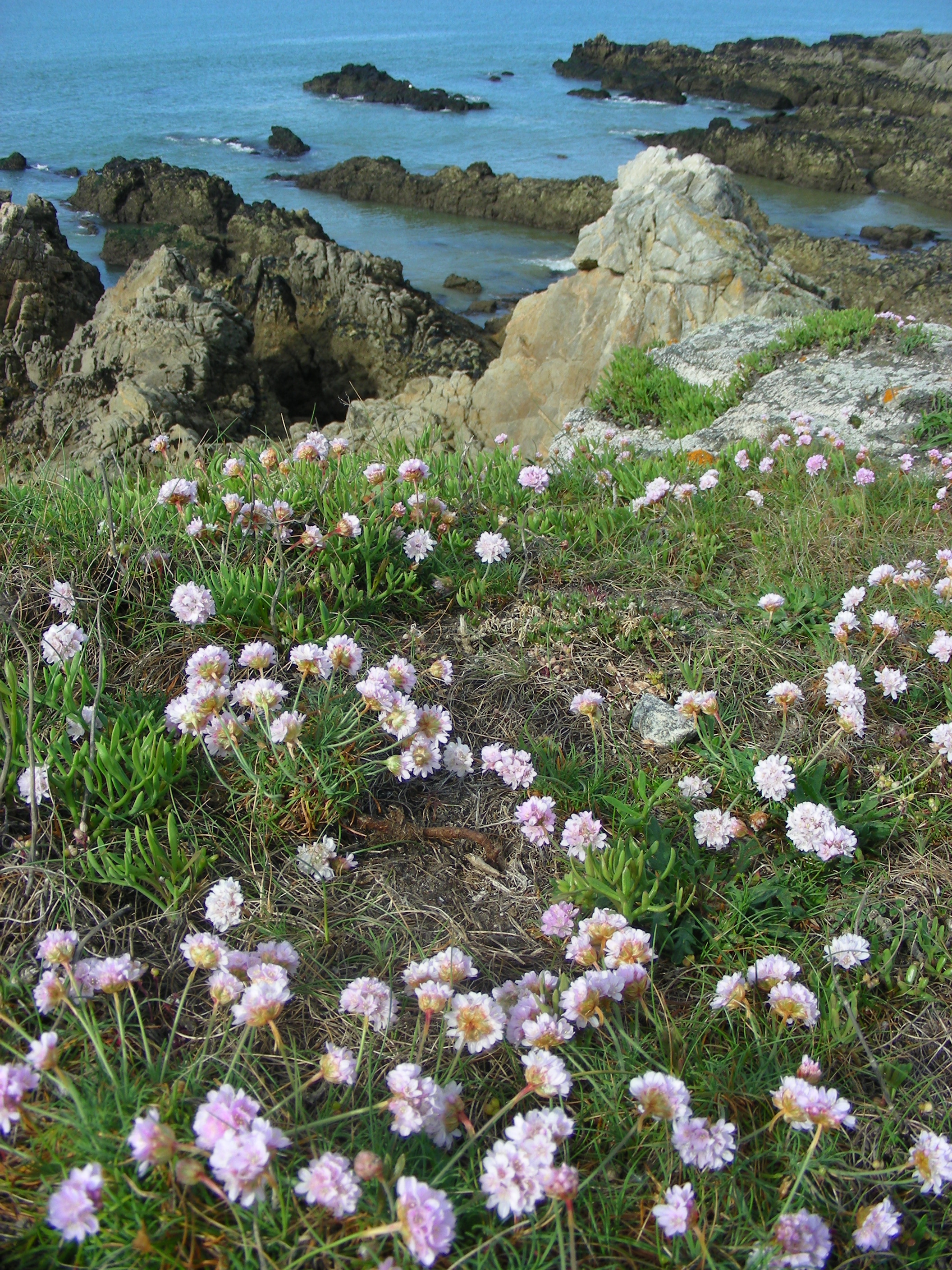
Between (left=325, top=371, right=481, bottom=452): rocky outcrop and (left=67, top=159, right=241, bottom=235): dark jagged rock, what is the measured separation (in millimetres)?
11225

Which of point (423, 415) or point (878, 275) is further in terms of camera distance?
point (878, 275)

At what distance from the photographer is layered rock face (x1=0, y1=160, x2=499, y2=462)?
9711 millimetres

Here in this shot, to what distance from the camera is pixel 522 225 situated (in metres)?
25.9

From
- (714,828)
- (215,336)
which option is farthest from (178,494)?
(215,336)

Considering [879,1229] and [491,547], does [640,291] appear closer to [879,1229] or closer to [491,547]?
[491,547]

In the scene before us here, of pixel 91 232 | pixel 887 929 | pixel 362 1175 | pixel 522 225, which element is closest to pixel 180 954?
pixel 362 1175

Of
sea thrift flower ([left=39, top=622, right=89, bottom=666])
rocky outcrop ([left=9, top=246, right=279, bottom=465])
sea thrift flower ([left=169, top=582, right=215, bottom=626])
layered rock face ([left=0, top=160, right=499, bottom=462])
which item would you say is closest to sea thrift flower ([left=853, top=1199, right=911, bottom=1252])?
sea thrift flower ([left=169, top=582, right=215, bottom=626])

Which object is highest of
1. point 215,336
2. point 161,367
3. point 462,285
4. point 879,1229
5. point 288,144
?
point 288,144

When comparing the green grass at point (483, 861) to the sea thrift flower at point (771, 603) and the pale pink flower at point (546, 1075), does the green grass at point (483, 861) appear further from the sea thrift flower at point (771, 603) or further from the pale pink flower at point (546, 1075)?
the pale pink flower at point (546, 1075)

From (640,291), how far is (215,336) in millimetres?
4947

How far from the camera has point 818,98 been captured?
3931 centimetres

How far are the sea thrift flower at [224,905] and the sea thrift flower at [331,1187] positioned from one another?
2.30 ft

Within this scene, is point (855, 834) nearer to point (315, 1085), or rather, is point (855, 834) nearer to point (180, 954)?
point (315, 1085)

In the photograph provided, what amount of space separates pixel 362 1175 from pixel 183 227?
19615 millimetres
